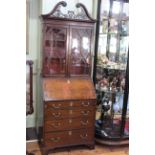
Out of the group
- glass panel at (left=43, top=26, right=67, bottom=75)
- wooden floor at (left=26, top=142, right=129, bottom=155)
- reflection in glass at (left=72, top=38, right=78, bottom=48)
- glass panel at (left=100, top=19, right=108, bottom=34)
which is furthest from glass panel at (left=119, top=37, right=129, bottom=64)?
wooden floor at (left=26, top=142, right=129, bottom=155)

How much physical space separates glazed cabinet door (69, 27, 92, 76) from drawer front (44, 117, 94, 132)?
2.05 ft

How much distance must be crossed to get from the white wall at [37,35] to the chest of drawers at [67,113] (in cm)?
27

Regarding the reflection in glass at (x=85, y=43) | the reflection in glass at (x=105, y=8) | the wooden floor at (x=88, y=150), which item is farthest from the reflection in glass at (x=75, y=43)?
the wooden floor at (x=88, y=150)

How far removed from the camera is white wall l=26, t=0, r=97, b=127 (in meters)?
2.79

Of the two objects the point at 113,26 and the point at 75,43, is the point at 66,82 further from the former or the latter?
the point at 113,26

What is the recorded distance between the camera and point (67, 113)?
264 cm

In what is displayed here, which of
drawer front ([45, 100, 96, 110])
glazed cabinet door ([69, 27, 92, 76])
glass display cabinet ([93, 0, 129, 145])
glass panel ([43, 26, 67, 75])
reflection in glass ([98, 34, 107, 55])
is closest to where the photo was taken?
drawer front ([45, 100, 96, 110])

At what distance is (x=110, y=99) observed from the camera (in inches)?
121

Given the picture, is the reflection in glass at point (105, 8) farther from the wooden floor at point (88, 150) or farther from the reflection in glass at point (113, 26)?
the wooden floor at point (88, 150)

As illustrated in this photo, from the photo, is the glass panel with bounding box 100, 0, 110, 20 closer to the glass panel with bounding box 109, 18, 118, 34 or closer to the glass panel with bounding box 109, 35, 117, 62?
the glass panel with bounding box 109, 18, 118, 34
